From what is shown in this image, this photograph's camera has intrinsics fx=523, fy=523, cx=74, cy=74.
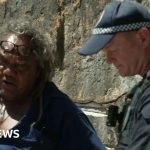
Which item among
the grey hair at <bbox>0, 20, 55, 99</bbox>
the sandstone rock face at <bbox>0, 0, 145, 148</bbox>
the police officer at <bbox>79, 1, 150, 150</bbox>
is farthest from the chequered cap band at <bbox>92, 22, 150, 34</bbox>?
the sandstone rock face at <bbox>0, 0, 145, 148</bbox>

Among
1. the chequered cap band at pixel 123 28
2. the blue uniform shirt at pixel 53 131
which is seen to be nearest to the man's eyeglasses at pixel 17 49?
the blue uniform shirt at pixel 53 131

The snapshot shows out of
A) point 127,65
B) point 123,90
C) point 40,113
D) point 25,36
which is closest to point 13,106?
point 40,113

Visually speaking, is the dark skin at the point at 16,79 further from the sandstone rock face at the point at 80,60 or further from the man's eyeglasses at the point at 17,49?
the sandstone rock face at the point at 80,60

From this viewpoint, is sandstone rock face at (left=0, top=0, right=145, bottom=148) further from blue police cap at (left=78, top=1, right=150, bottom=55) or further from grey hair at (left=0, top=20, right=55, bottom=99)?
blue police cap at (left=78, top=1, right=150, bottom=55)

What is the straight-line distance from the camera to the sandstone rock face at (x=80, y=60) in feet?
12.8

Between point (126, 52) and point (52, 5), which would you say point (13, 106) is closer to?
point (126, 52)

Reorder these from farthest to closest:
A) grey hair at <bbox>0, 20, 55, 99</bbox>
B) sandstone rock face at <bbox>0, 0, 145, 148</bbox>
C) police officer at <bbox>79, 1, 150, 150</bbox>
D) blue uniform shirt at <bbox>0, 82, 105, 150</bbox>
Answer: sandstone rock face at <bbox>0, 0, 145, 148</bbox>
grey hair at <bbox>0, 20, 55, 99</bbox>
blue uniform shirt at <bbox>0, 82, 105, 150</bbox>
police officer at <bbox>79, 1, 150, 150</bbox>

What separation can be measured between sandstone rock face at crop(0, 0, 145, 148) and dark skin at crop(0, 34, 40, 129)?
1491 millimetres

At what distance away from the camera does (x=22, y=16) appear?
167 inches

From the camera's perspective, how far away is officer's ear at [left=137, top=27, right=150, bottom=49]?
1984 millimetres

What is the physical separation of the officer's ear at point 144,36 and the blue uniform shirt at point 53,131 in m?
0.54

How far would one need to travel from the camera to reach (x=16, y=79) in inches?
94.0

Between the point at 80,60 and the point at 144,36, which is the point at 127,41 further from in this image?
the point at 80,60

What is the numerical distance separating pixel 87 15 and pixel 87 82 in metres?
0.51
